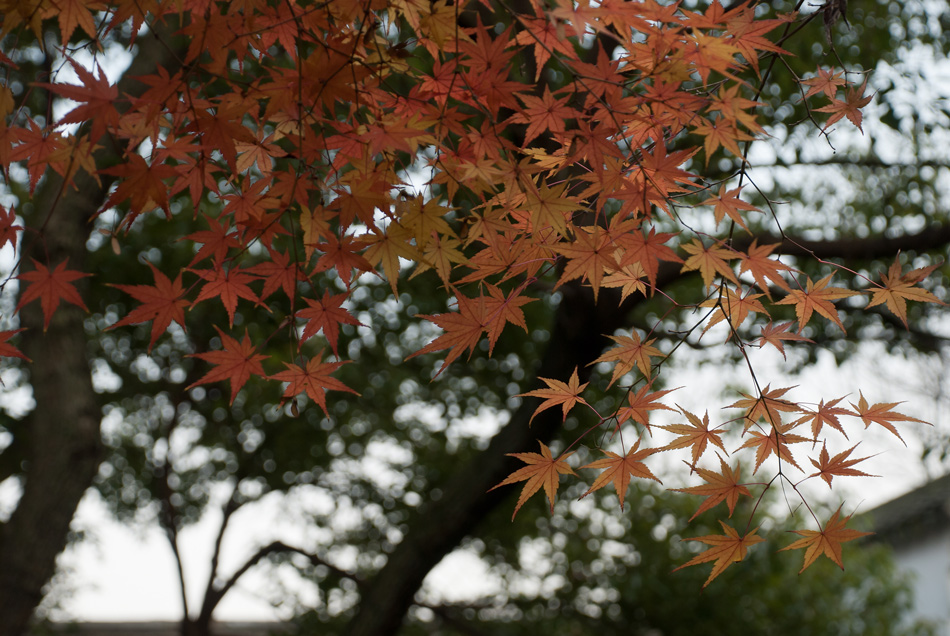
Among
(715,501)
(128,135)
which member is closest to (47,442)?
(128,135)

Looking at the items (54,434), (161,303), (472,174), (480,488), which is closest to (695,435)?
(472,174)

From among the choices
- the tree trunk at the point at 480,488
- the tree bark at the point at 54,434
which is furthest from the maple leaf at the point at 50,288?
the tree trunk at the point at 480,488

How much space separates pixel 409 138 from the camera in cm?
117

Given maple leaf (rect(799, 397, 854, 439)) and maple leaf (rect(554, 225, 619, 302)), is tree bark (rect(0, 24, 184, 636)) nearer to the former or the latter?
maple leaf (rect(554, 225, 619, 302))

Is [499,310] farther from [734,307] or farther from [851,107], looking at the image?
[851,107]

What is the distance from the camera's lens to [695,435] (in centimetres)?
130

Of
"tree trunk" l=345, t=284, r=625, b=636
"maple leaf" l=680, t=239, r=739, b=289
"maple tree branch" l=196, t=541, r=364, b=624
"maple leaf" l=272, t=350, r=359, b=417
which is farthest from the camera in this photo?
"maple tree branch" l=196, t=541, r=364, b=624

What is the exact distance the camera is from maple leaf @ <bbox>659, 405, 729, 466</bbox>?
49.6 inches

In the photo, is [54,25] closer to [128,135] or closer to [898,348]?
[128,135]

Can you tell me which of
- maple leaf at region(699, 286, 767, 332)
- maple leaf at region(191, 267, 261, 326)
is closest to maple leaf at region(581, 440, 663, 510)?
maple leaf at region(699, 286, 767, 332)

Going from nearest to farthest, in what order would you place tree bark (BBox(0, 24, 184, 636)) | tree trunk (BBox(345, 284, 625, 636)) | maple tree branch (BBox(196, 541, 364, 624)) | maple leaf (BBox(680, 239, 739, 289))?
maple leaf (BBox(680, 239, 739, 289)) < tree bark (BBox(0, 24, 184, 636)) < tree trunk (BBox(345, 284, 625, 636)) < maple tree branch (BBox(196, 541, 364, 624))

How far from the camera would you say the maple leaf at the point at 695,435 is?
126cm

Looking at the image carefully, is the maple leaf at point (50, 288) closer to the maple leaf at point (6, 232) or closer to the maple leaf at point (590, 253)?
the maple leaf at point (6, 232)

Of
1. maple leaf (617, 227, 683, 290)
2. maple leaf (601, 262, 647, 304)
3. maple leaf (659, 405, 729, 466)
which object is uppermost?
maple leaf (601, 262, 647, 304)
